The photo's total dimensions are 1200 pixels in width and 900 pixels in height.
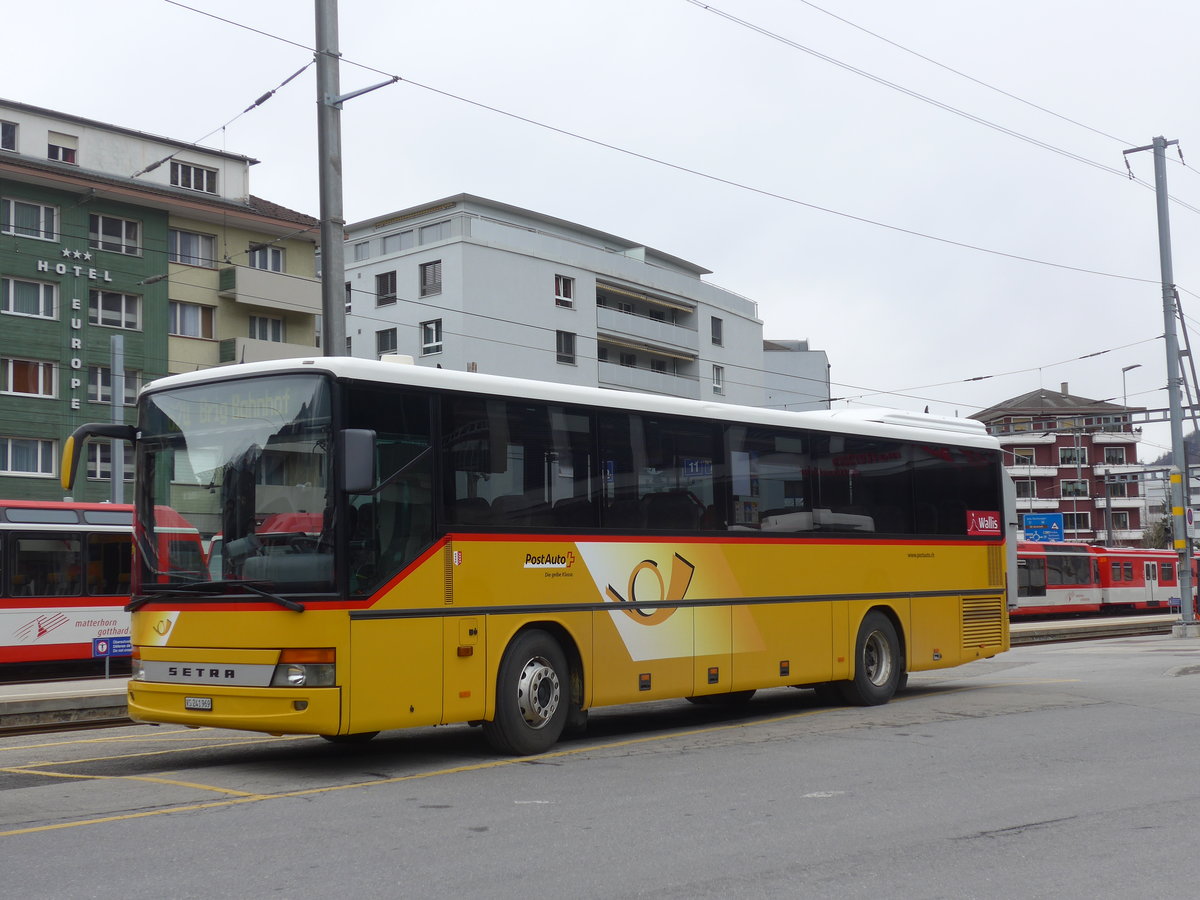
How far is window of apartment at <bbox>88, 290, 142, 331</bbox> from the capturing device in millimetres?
45031

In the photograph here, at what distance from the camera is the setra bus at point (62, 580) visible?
24531mm

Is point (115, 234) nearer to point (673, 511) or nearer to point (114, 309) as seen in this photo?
point (114, 309)

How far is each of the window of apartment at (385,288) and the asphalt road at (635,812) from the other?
48.5 meters

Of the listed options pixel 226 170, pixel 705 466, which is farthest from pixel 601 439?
pixel 226 170

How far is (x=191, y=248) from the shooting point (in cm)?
4847

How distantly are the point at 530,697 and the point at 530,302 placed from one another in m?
49.2

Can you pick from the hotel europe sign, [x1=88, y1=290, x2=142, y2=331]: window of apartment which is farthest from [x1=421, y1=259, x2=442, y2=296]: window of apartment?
the hotel europe sign

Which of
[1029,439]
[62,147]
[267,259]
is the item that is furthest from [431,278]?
[1029,439]

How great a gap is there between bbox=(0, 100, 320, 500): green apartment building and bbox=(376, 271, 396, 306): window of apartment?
30.6ft

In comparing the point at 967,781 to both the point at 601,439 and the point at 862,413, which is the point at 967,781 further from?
the point at 862,413

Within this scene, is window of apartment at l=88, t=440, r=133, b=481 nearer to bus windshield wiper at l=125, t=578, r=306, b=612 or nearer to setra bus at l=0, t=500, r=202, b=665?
setra bus at l=0, t=500, r=202, b=665

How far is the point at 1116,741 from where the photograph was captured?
1191 centimetres

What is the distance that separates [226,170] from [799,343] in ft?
179

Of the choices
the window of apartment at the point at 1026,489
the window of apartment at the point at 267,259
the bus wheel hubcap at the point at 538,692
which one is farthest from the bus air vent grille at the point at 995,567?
the window of apartment at the point at 1026,489
